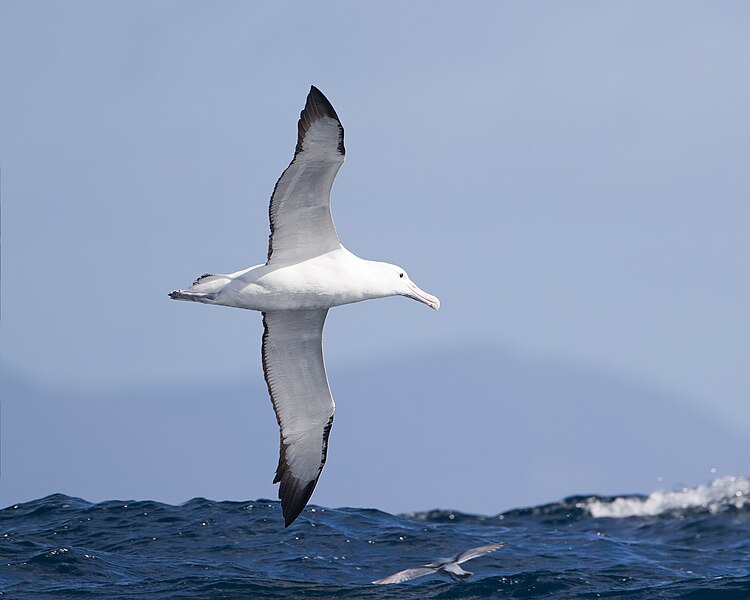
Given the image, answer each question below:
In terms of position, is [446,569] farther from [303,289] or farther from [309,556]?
[303,289]

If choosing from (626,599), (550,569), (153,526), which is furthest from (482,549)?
(153,526)

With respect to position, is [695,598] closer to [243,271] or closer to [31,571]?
[243,271]

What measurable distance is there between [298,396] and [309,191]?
9.29 feet

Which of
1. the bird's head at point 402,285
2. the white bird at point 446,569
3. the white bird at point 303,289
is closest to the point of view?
the white bird at point 303,289

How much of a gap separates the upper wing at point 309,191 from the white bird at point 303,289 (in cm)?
1

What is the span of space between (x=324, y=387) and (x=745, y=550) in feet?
29.7

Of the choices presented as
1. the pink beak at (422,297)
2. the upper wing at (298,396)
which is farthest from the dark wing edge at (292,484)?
the pink beak at (422,297)

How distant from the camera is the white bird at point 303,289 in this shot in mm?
11969

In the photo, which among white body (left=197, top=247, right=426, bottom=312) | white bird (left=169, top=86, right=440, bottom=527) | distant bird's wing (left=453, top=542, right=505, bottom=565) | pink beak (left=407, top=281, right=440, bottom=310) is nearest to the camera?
white bird (left=169, top=86, right=440, bottom=527)

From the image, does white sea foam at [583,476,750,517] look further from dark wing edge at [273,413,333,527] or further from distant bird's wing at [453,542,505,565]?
dark wing edge at [273,413,333,527]

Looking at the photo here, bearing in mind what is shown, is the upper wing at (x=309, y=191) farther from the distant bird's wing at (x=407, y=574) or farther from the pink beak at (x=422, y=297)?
the distant bird's wing at (x=407, y=574)

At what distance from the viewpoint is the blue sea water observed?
14086mm

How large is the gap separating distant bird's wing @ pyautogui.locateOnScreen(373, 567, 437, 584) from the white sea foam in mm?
10393

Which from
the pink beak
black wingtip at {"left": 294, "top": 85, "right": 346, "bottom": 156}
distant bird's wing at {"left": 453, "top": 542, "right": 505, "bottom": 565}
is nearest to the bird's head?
the pink beak
